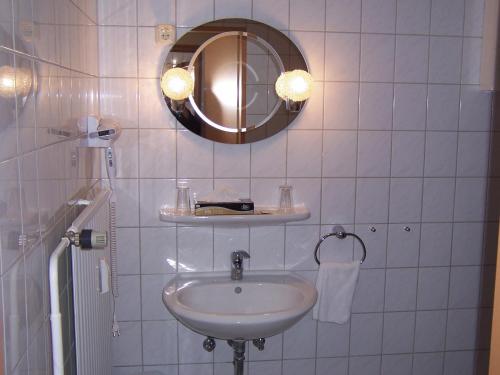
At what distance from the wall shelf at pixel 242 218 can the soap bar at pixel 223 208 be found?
25 millimetres

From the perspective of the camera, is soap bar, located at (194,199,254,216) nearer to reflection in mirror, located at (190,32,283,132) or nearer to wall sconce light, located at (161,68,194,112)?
reflection in mirror, located at (190,32,283,132)

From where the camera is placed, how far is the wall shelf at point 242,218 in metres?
2.17

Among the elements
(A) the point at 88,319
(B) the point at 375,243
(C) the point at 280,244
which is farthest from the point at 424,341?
(A) the point at 88,319

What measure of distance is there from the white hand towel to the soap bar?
0.44 m

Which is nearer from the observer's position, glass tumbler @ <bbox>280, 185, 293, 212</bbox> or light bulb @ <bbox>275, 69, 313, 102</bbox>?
light bulb @ <bbox>275, 69, 313, 102</bbox>

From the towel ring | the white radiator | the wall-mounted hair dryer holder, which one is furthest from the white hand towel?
the wall-mounted hair dryer holder

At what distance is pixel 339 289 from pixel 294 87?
897 millimetres

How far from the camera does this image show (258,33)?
2.22 m

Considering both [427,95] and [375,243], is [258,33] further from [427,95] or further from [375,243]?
[375,243]

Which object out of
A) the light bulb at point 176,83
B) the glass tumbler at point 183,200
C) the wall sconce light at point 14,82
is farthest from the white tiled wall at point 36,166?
the glass tumbler at point 183,200

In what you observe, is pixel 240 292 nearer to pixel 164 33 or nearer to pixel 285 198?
pixel 285 198

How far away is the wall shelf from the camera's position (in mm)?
2174

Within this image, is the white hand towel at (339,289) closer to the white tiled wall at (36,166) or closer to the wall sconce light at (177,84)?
the wall sconce light at (177,84)

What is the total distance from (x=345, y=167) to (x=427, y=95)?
18.9 inches
